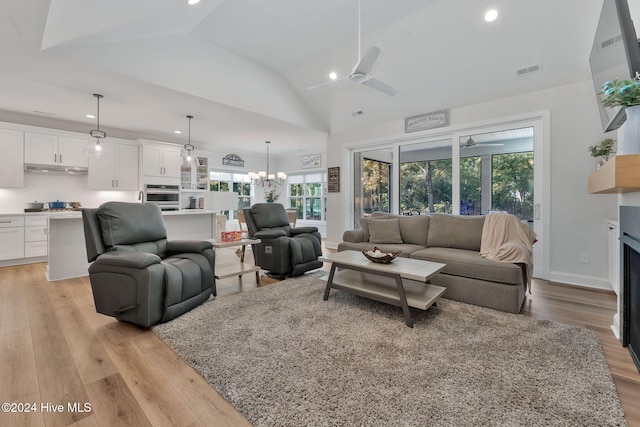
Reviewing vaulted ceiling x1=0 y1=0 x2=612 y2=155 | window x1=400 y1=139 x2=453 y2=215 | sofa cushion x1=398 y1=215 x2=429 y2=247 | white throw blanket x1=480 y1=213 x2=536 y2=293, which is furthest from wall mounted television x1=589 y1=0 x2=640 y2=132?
window x1=400 y1=139 x2=453 y2=215

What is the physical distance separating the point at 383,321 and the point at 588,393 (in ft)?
Result: 4.26

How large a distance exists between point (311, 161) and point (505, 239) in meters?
6.70

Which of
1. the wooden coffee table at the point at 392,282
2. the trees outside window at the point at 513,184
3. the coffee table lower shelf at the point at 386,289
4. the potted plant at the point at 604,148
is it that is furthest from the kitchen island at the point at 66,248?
the potted plant at the point at 604,148

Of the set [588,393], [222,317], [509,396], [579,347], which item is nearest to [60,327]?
[222,317]

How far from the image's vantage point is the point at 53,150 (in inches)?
207

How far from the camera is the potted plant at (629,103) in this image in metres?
1.49

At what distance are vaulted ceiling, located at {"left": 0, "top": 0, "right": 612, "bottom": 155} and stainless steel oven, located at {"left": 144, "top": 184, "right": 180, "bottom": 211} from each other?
62.9 inches

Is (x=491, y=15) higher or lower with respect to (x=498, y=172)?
higher

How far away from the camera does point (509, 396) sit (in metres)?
1.50

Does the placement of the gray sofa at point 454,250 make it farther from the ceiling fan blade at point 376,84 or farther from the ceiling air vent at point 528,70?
the ceiling air vent at point 528,70

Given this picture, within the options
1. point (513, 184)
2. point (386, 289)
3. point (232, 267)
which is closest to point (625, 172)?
point (386, 289)

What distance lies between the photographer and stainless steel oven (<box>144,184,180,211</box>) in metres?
6.32

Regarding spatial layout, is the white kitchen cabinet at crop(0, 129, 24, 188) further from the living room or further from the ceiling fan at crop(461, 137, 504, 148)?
the ceiling fan at crop(461, 137, 504, 148)

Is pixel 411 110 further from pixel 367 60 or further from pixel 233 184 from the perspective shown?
pixel 233 184
